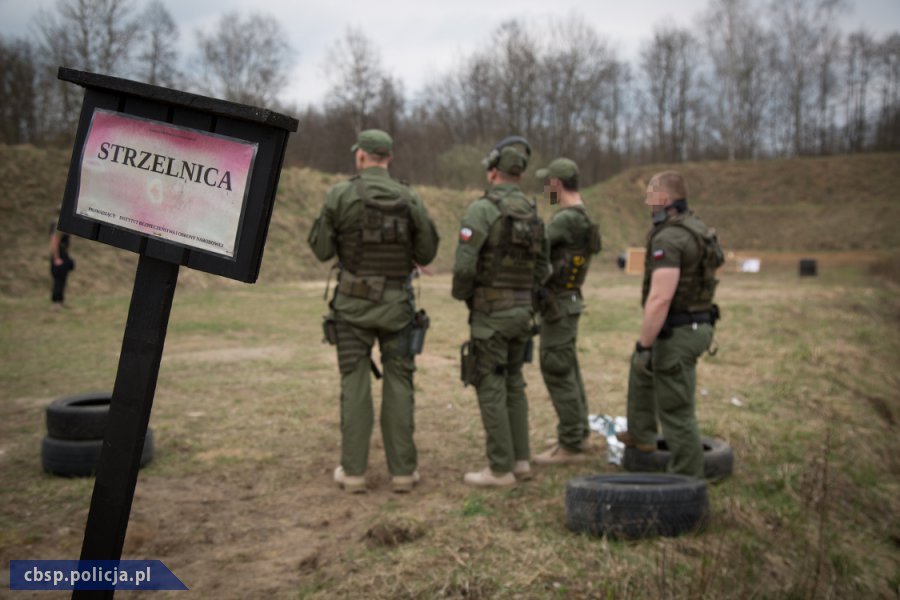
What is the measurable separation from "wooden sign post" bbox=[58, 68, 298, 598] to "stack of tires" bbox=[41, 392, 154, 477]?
10.3ft

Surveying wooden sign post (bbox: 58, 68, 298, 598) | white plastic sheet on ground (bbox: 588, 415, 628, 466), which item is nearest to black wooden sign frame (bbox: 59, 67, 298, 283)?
wooden sign post (bbox: 58, 68, 298, 598)

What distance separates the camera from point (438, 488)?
498 centimetres

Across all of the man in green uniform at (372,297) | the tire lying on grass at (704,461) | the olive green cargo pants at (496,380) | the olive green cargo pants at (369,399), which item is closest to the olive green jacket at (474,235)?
the olive green cargo pants at (496,380)

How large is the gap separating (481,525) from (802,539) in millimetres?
1916

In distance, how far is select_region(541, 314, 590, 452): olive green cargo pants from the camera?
5.60 meters

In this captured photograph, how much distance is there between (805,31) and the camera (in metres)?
58.3

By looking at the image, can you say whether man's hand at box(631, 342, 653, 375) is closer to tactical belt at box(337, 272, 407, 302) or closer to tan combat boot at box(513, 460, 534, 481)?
tan combat boot at box(513, 460, 534, 481)

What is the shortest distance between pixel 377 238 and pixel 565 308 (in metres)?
1.71

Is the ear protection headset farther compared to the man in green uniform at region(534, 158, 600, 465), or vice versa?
the man in green uniform at region(534, 158, 600, 465)

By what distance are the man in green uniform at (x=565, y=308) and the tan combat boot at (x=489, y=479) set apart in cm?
66

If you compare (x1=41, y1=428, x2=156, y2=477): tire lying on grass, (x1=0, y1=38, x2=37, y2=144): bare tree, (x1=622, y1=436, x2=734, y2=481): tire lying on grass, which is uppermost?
(x1=0, y1=38, x2=37, y2=144): bare tree

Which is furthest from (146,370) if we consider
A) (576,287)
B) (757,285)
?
(757,285)

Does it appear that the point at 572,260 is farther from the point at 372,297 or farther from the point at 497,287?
the point at 372,297

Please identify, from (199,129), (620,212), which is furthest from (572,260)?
(620,212)
